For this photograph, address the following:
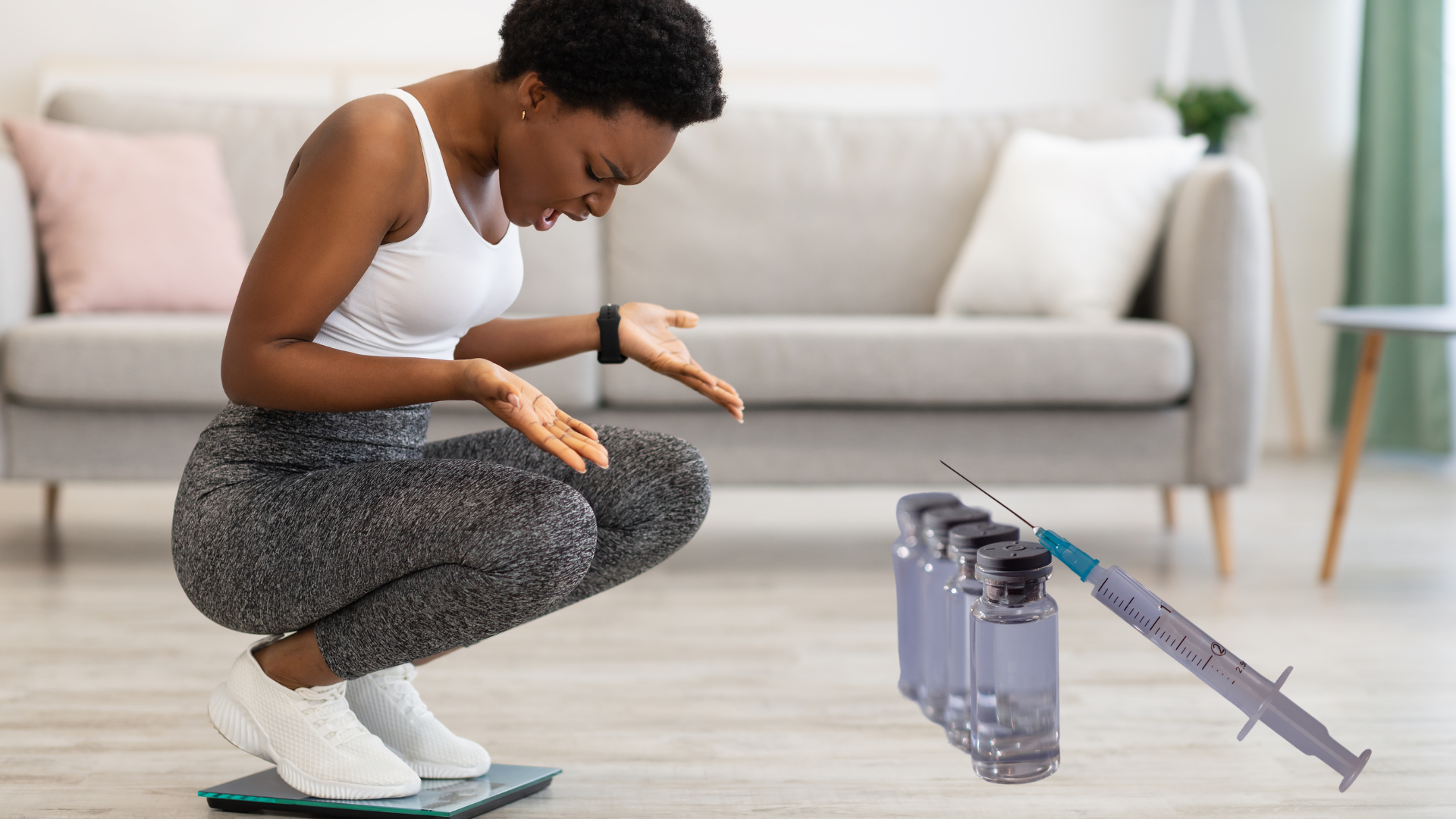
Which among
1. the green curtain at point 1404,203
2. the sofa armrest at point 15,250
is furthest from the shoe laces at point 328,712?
the green curtain at point 1404,203

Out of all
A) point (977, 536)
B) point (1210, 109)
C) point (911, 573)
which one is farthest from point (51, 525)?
point (1210, 109)

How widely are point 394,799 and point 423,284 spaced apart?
1.52 ft

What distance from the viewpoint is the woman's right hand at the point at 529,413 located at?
35.1 inches

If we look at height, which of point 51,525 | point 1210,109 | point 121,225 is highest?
Result: point 1210,109

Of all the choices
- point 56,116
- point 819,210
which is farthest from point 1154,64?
point 56,116

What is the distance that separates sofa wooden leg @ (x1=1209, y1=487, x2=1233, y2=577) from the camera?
2102mm

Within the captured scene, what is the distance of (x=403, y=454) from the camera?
46.6 inches

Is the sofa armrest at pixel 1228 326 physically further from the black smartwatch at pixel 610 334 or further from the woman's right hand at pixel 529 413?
the woman's right hand at pixel 529 413

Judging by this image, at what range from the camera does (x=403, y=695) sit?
47.2 inches

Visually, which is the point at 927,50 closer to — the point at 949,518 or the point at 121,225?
the point at 121,225

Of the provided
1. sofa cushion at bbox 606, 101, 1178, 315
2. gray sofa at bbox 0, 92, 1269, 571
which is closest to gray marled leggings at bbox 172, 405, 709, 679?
gray sofa at bbox 0, 92, 1269, 571

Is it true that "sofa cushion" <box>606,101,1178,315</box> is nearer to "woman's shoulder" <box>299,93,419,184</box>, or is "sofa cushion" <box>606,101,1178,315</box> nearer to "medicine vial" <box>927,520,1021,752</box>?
"medicine vial" <box>927,520,1021,752</box>

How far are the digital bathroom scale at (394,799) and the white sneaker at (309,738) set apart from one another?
12 millimetres

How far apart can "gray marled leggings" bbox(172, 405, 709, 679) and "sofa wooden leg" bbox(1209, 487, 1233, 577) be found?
142cm
